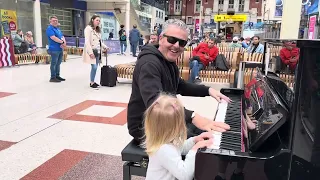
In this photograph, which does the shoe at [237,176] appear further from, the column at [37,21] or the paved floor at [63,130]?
the column at [37,21]

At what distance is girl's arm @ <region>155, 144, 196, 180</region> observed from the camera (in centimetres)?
142

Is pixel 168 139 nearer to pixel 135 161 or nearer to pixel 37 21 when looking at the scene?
pixel 135 161

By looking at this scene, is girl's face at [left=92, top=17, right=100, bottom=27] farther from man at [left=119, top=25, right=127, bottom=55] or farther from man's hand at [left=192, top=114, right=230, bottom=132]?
man at [left=119, top=25, right=127, bottom=55]

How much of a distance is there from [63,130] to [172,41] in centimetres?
267

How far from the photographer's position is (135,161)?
1.95 metres

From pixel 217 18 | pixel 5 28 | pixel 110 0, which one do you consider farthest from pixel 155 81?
pixel 217 18

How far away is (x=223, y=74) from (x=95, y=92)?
10.4 ft

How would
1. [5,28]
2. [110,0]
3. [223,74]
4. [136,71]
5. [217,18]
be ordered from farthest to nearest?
[217,18]
[110,0]
[5,28]
[223,74]
[136,71]

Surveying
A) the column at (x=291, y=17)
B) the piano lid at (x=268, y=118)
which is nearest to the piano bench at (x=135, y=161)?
the piano lid at (x=268, y=118)

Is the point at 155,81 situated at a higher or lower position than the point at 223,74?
higher

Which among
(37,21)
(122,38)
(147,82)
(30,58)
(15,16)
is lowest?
(30,58)

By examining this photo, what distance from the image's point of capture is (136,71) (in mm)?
1861

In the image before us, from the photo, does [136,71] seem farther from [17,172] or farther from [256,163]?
[17,172]

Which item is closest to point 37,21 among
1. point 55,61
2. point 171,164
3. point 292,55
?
point 55,61
